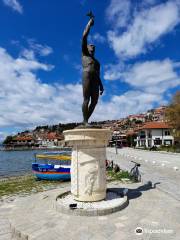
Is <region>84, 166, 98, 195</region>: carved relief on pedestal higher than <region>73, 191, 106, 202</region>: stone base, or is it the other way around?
<region>84, 166, 98, 195</region>: carved relief on pedestal

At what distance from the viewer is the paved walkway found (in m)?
5.94

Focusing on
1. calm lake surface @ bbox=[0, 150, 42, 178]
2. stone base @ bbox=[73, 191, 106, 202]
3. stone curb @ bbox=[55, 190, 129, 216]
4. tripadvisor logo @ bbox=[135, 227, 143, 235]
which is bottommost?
calm lake surface @ bbox=[0, 150, 42, 178]

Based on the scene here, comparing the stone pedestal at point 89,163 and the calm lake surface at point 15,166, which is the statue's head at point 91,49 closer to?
the stone pedestal at point 89,163

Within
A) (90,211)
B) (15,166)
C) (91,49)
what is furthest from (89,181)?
(15,166)

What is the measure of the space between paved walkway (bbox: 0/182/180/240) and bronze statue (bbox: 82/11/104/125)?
10.4 feet

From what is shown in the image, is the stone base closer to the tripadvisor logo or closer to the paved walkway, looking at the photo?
the paved walkway

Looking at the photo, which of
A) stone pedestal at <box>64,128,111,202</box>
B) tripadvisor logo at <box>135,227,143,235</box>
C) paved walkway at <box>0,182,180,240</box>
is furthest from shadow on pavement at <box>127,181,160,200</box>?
tripadvisor logo at <box>135,227,143,235</box>

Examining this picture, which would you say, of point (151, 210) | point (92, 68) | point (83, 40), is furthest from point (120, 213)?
point (83, 40)

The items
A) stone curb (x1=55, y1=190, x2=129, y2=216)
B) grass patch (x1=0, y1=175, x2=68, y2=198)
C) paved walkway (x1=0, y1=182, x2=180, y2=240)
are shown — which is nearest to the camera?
paved walkway (x1=0, y1=182, x2=180, y2=240)

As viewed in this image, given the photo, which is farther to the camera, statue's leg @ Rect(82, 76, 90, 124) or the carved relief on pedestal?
statue's leg @ Rect(82, 76, 90, 124)

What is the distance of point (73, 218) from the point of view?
7.20 m

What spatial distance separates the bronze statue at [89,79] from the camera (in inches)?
353

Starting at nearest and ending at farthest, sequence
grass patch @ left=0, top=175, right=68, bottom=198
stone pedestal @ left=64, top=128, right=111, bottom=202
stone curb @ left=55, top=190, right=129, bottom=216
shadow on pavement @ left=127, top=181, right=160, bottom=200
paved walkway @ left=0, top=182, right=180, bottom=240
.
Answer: paved walkway @ left=0, top=182, right=180, bottom=240
stone curb @ left=55, top=190, right=129, bottom=216
stone pedestal @ left=64, top=128, right=111, bottom=202
shadow on pavement @ left=127, top=181, right=160, bottom=200
grass patch @ left=0, top=175, right=68, bottom=198

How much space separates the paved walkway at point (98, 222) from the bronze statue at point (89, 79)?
3166mm
